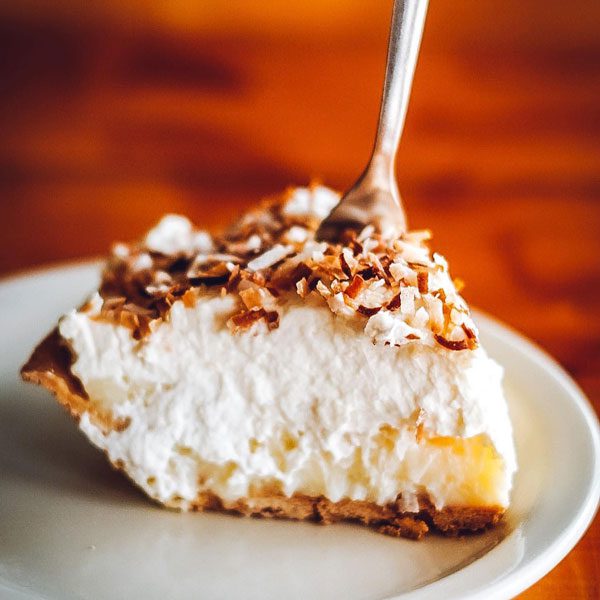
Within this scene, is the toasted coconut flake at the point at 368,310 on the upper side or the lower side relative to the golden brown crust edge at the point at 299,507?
upper

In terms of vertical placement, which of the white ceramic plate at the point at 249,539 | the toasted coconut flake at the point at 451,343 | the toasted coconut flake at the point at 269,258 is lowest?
the white ceramic plate at the point at 249,539

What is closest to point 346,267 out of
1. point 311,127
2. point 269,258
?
point 269,258

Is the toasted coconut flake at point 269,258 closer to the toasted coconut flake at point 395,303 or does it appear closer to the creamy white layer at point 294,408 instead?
the creamy white layer at point 294,408

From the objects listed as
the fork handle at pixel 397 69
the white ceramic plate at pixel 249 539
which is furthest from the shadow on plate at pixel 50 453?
the fork handle at pixel 397 69

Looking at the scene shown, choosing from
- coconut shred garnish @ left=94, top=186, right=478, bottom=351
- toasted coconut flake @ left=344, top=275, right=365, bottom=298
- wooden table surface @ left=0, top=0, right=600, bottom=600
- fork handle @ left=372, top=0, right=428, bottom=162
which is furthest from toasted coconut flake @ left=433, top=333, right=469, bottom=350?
wooden table surface @ left=0, top=0, right=600, bottom=600

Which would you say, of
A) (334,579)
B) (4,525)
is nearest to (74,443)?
(4,525)

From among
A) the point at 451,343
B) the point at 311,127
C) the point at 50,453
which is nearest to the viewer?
the point at 451,343

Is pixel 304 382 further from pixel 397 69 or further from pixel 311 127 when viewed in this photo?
pixel 311 127
